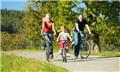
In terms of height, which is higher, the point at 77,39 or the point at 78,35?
the point at 78,35

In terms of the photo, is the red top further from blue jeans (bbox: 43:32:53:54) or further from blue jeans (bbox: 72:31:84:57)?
blue jeans (bbox: 72:31:84:57)

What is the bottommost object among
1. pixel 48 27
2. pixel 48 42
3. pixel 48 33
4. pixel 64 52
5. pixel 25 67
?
pixel 25 67

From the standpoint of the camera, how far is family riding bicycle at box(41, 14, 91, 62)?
620 inches

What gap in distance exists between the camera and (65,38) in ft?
52.0

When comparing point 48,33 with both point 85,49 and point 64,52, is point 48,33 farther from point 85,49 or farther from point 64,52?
point 85,49

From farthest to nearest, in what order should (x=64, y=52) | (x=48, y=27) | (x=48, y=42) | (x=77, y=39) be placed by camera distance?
(x=77, y=39) < (x=48, y=27) < (x=48, y=42) < (x=64, y=52)

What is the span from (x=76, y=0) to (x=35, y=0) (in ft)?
24.7

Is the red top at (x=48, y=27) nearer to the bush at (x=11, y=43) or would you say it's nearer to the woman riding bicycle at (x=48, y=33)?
the woman riding bicycle at (x=48, y=33)

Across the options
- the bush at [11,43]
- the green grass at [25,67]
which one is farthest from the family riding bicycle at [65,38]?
the bush at [11,43]

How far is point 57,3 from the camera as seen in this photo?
4256 cm

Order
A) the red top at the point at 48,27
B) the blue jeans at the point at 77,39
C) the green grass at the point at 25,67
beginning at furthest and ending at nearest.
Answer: the blue jeans at the point at 77,39 → the red top at the point at 48,27 → the green grass at the point at 25,67

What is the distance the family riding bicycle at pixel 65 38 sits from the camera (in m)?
15.8

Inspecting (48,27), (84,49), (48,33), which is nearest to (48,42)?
(48,33)

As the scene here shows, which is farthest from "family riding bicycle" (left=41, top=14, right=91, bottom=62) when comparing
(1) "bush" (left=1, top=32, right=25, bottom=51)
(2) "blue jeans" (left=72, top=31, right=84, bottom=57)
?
(1) "bush" (left=1, top=32, right=25, bottom=51)
